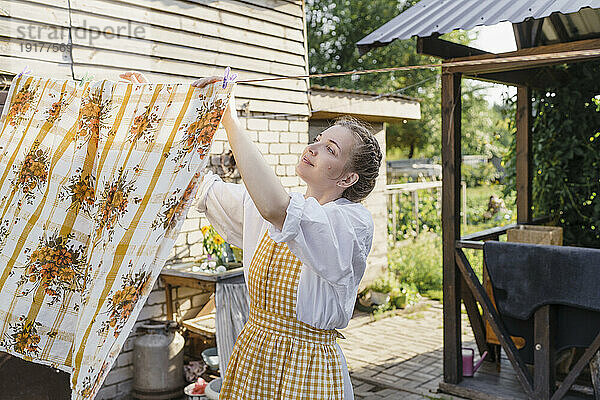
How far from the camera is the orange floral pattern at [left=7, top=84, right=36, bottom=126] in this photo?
233 cm

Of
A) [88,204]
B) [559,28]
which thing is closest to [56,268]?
[88,204]

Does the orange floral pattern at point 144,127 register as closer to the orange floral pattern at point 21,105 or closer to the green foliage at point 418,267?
the orange floral pattern at point 21,105

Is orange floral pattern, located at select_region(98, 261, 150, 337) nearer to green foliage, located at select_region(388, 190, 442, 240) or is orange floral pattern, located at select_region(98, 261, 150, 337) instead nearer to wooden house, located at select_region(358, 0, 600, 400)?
wooden house, located at select_region(358, 0, 600, 400)

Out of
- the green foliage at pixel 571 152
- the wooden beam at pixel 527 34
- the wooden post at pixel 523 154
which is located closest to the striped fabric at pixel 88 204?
the wooden beam at pixel 527 34

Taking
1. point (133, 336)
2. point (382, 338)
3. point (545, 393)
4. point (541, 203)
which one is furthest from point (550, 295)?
point (133, 336)

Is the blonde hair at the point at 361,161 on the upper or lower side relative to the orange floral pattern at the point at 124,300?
upper

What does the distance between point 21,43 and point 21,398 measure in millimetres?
2142

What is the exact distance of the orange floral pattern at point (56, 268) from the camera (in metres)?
2.06

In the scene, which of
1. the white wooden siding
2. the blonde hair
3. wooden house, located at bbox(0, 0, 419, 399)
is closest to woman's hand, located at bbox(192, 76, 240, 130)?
the blonde hair

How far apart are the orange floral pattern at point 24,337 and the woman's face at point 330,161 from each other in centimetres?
107

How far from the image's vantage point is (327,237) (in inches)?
63.3

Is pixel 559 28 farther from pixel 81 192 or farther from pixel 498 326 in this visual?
pixel 81 192

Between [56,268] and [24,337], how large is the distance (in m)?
0.26

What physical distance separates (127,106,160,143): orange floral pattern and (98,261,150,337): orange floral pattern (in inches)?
16.0
